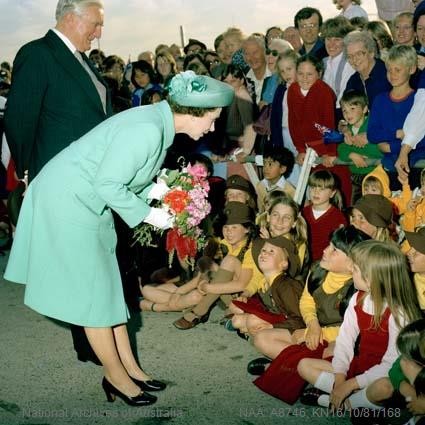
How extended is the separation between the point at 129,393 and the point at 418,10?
13.9 feet

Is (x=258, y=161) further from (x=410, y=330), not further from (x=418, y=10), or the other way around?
(x=410, y=330)

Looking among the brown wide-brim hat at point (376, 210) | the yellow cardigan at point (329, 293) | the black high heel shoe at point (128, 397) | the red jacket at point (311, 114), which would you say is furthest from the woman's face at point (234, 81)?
the black high heel shoe at point (128, 397)

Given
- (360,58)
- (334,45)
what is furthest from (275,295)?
(334,45)

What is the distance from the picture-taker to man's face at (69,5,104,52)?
12.5ft

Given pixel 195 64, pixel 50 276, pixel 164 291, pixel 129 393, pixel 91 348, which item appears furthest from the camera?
pixel 195 64

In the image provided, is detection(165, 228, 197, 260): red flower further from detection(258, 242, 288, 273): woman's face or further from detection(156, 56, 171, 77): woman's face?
detection(156, 56, 171, 77): woman's face

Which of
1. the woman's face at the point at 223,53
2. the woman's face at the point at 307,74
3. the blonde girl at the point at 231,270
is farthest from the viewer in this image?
the woman's face at the point at 223,53

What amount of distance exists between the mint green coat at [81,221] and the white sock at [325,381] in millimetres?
1164

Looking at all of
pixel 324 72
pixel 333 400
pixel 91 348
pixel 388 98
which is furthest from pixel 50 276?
pixel 324 72

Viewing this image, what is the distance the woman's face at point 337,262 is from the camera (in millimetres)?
3938

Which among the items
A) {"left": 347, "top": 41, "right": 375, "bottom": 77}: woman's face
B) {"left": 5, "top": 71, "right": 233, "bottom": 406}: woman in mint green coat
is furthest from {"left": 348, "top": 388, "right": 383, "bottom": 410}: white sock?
{"left": 347, "top": 41, "right": 375, "bottom": 77}: woman's face

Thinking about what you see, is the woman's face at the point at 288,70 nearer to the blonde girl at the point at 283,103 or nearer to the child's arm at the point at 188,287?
the blonde girl at the point at 283,103

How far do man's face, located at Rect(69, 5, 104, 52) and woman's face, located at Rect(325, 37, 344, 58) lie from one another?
3047 millimetres

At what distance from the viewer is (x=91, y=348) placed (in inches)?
154
